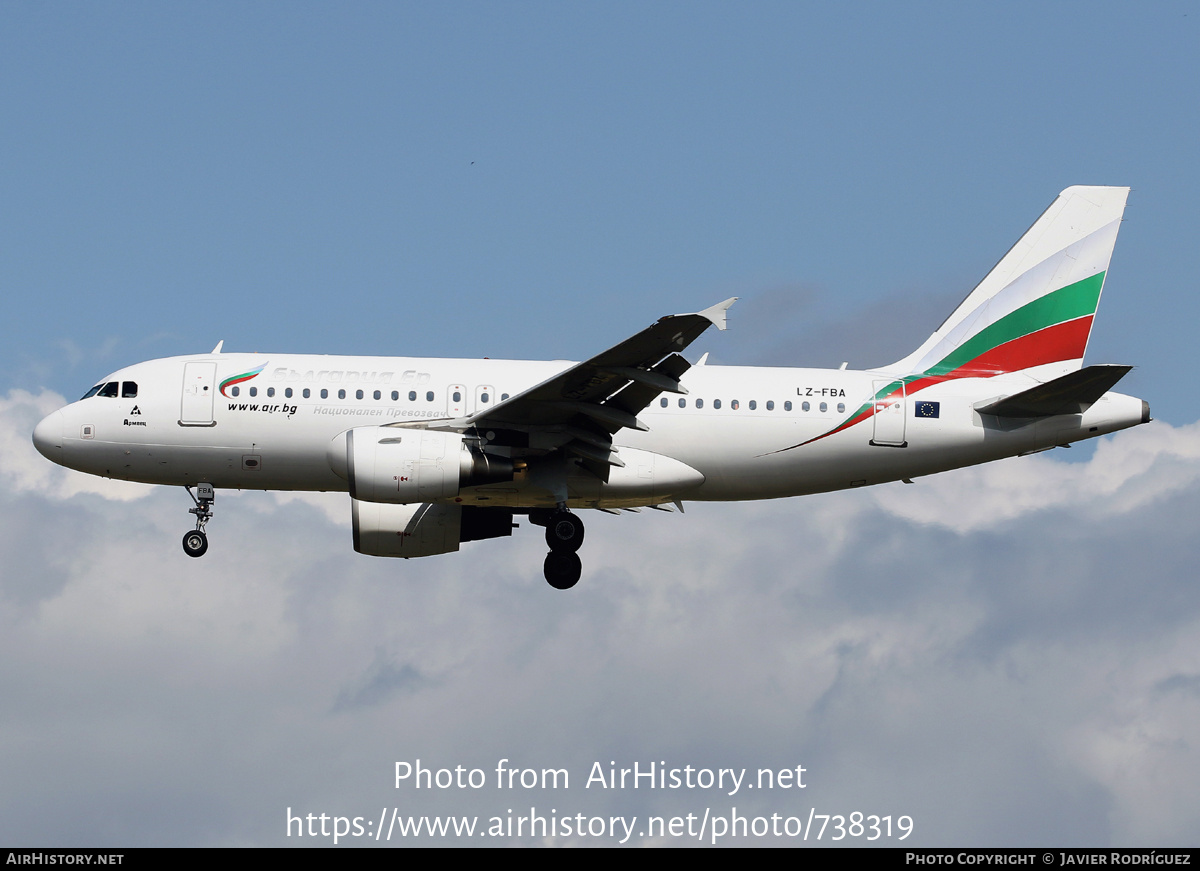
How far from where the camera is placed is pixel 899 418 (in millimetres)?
31656

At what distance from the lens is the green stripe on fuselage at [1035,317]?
3319 centimetres

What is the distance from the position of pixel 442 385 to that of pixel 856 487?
9500 mm

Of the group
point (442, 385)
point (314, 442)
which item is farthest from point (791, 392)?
point (314, 442)

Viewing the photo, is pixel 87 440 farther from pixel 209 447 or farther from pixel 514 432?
pixel 514 432

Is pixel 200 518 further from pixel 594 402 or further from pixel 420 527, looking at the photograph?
pixel 594 402

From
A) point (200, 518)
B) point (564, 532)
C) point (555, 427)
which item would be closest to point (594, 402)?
point (555, 427)

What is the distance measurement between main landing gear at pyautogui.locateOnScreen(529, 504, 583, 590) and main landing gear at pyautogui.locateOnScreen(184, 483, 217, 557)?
24.5 ft

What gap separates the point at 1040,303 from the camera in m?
33.9

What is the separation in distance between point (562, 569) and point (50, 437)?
458 inches

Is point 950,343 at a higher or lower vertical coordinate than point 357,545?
higher

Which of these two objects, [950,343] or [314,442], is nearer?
[314,442]

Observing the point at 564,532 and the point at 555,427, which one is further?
the point at 564,532

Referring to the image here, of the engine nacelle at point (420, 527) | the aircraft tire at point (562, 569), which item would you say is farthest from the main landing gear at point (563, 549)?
the engine nacelle at point (420, 527)

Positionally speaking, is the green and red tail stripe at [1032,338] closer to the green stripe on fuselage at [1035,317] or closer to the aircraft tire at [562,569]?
the green stripe on fuselage at [1035,317]
